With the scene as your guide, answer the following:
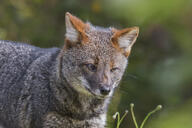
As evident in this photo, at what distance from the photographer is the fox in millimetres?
4203

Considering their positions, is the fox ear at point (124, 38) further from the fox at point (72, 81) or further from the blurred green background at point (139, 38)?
the blurred green background at point (139, 38)

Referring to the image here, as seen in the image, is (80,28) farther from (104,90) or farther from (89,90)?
(104,90)

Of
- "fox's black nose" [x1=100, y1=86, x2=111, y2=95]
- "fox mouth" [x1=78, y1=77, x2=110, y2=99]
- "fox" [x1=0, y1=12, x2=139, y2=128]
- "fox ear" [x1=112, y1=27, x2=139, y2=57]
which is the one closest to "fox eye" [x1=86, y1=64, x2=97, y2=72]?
"fox" [x1=0, y1=12, x2=139, y2=128]

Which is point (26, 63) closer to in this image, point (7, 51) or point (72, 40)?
point (7, 51)

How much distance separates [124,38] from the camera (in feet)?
14.9

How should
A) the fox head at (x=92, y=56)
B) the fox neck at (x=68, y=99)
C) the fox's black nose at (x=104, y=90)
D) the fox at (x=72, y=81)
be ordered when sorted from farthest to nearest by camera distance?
1. the fox neck at (x=68, y=99)
2. the fox at (x=72, y=81)
3. the fox head at (x=92, y=56)
4. the fox's black nose at (x=104, y=90)

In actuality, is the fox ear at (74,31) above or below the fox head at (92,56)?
above

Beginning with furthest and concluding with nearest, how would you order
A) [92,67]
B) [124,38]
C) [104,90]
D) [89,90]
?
[124,38]
[92,67]
[89,90]
[104,90]

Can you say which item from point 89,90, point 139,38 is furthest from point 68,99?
point 139,38

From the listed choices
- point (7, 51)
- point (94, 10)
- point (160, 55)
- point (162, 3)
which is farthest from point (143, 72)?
point (162, 3)

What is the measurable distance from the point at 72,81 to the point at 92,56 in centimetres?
38

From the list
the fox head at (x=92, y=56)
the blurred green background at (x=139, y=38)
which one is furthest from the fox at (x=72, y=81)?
the blurred green background at (x=139, y=38)

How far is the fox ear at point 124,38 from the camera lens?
176 inches

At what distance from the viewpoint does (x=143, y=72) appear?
7.99 metres
